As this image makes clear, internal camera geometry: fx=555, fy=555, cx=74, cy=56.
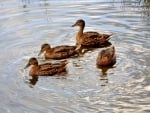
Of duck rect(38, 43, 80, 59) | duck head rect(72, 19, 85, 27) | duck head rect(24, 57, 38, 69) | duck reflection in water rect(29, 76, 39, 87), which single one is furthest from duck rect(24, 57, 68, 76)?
duck head rect(72, 19, 85, 27)

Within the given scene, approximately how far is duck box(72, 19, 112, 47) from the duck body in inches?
35.3

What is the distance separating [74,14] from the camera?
14305 millimetres

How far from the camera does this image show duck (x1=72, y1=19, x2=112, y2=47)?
12.5m

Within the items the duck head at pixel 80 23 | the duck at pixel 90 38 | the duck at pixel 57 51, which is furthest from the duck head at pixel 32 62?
the duck head at pixel 80 23

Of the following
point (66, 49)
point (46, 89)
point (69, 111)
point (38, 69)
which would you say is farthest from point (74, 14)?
point (69, 111)

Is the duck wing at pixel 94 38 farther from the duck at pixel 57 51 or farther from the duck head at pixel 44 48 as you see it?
the duck head at pixel 44 48

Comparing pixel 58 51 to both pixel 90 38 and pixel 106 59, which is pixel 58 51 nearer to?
pixel 106 59

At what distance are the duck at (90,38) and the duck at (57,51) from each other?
0.87 m

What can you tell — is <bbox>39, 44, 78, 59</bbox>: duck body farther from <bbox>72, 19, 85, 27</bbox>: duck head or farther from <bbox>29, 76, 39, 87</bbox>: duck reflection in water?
<bbox>72, 19, 85, 27</bbox>: duck head

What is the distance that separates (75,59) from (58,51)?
0.40m

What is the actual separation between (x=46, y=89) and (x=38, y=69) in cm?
103

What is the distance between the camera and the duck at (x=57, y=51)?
37.9 feet

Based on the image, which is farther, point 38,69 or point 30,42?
point 30,42

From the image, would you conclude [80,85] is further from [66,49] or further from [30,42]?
[30,42]
